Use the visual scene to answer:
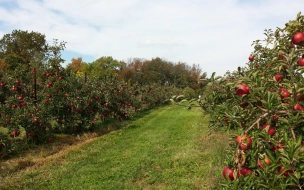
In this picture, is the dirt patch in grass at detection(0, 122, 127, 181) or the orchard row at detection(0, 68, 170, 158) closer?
the dirt patch in grass at detection(0, 122, 127, 181)

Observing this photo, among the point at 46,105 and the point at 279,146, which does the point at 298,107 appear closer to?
the point at 279,146

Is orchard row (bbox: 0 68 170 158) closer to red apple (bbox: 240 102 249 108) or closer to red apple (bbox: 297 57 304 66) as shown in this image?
red apple (bbox: 240 102 249 108)

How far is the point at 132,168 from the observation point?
17.5 ft

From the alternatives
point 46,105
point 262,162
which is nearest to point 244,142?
point 262,162

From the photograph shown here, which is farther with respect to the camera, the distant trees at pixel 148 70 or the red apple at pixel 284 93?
the distant trees at pixel 148 70

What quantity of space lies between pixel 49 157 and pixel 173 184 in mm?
3042

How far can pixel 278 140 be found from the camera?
1.41 metres

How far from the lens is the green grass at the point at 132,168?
4477mm

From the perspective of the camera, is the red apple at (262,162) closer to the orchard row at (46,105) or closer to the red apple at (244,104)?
the red apple at (244,104)

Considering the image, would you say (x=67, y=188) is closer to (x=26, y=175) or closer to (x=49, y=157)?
(x=26, y=175)

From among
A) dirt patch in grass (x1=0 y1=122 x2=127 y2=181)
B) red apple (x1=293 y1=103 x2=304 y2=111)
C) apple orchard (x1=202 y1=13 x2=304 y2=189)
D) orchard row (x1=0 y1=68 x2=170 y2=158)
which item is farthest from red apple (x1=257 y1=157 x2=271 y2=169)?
orchard row (x1=0 y1=68 x2=170 y2=158)

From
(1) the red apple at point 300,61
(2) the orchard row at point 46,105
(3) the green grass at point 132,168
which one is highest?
(1) the red apple at point 300,61

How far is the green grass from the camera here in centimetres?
448

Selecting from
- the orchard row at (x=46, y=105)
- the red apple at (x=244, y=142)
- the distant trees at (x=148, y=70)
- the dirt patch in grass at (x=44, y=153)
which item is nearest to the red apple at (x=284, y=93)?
the red apple at (x=244, y=142)
